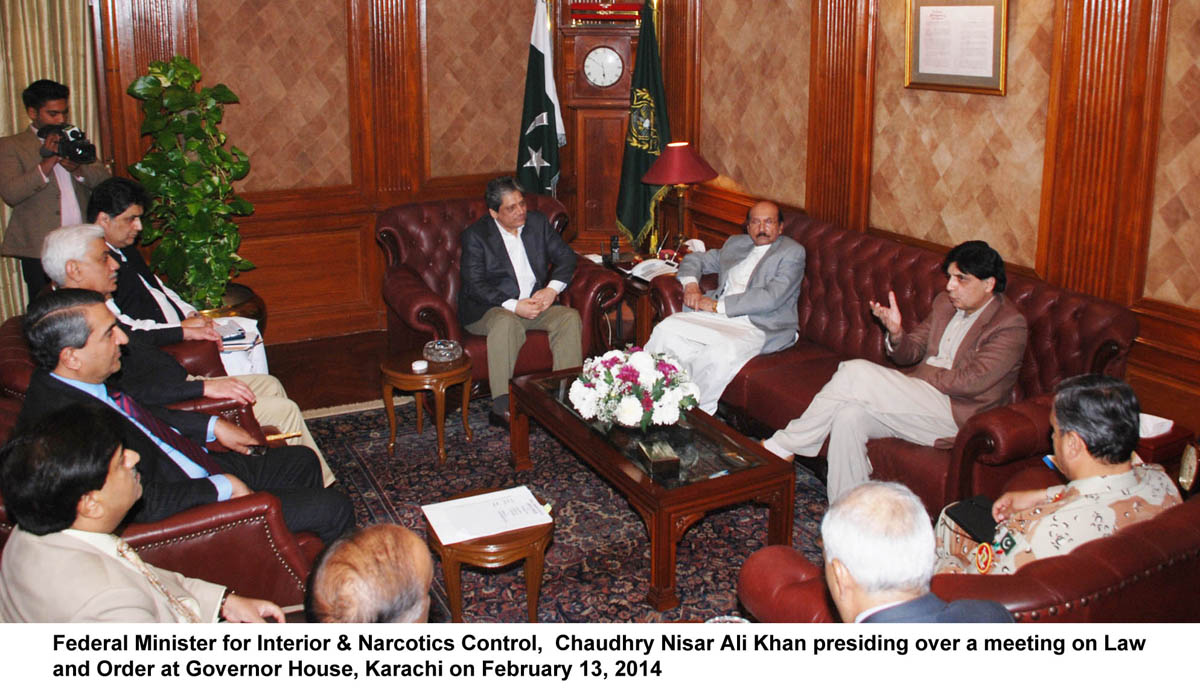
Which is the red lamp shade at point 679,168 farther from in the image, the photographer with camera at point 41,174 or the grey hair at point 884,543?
the grey hair at point 884,543

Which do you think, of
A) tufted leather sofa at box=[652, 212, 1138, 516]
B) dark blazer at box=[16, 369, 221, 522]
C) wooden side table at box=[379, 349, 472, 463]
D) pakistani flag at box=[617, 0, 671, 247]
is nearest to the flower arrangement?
tufted leather sofa at box=[652, 212, 1138, 516]

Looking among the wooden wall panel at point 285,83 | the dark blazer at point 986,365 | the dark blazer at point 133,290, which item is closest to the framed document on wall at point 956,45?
the dark blazer at point 986,365

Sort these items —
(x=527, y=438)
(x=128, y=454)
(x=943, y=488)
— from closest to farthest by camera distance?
1. (x=128, y=454)
2. (x=943, y=488)
3. (x=527, y=438)

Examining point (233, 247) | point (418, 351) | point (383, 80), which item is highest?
point (383, 80)

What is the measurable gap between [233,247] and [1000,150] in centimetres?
413

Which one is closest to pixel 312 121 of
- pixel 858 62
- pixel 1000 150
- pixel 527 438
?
pixel 527 438

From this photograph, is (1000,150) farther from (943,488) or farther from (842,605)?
(842,605)

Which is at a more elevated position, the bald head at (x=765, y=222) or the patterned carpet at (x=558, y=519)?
the bald head at (x=765, y=222)

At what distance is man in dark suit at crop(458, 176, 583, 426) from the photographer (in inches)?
208

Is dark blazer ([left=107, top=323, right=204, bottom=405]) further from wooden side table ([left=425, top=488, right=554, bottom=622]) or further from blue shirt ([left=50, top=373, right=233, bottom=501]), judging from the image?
wooden side table ([left=425, top=488, right=554, bottom=622])

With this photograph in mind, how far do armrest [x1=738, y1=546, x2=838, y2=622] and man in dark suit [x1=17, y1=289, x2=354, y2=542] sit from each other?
4.79ft

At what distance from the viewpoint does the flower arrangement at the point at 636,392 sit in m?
3.96

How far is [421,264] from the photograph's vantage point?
588 centimetres

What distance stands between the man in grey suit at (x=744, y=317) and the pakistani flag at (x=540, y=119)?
205 cm
